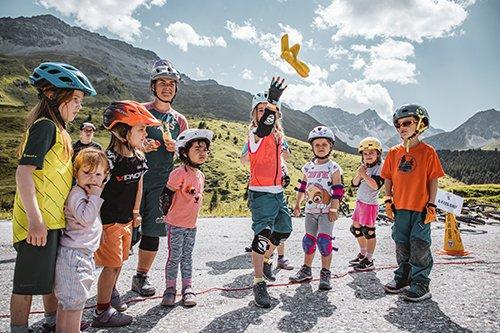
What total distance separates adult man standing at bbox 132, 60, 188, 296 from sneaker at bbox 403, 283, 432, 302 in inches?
141

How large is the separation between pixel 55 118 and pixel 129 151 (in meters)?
1.00

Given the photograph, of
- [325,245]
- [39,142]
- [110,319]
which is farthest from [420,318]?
[39,142]

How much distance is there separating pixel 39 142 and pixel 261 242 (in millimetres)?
3055

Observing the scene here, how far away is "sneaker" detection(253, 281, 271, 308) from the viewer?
4875 millimetres

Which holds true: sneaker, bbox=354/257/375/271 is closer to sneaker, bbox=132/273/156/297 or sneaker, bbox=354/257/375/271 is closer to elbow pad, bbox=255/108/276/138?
elbow pad, bbox=255/108/276/138

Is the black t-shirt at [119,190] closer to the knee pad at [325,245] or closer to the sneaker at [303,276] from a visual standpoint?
the sneaker at [303,276]

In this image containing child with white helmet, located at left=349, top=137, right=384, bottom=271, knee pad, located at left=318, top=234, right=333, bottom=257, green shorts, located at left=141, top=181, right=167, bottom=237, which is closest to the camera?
green shorts, located at left=141, top=181, right=167, bottom=237

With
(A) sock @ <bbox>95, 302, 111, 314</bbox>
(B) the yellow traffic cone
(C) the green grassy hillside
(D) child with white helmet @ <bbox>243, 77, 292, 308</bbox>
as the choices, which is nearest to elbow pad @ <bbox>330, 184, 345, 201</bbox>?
(D) child with white helmet @ <bbox>243, 77, 292, 308</bbox>

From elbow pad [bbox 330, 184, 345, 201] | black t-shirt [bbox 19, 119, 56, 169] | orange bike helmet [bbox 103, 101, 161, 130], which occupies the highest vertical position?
orange bike helmet [bbox 103, 101, 161, 130]

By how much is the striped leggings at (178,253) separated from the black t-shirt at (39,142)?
211 centimetres

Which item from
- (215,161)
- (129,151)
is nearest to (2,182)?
(215,161)

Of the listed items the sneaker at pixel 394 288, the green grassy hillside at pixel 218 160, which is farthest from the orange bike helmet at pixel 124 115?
the green grassy hillside at pixel 218 160

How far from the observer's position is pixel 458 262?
760 cm

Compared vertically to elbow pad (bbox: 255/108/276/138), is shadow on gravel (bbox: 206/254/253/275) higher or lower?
lower
